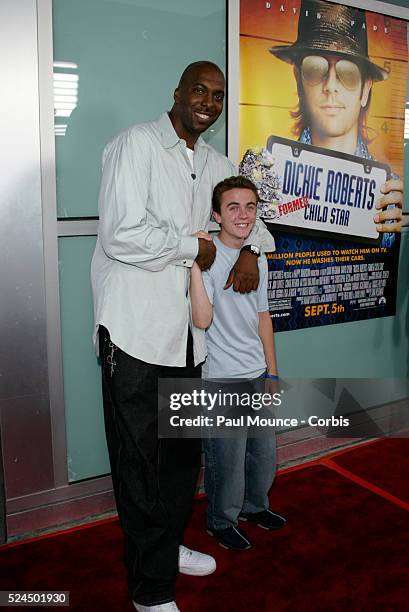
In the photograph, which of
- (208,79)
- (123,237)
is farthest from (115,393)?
(208,79)

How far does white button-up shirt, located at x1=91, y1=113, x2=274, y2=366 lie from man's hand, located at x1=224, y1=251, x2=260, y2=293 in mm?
220

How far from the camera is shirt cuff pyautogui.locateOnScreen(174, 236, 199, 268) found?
2086 millimetres

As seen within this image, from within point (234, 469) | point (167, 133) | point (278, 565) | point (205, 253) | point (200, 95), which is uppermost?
point (200, 95)

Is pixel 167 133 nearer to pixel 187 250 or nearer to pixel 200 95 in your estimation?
pixel 200 95

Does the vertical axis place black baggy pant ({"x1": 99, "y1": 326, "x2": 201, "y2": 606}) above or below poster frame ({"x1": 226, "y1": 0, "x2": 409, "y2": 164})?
below

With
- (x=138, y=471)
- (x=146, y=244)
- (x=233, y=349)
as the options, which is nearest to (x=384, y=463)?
(x=233, y=349)

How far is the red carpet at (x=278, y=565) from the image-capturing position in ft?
7.32

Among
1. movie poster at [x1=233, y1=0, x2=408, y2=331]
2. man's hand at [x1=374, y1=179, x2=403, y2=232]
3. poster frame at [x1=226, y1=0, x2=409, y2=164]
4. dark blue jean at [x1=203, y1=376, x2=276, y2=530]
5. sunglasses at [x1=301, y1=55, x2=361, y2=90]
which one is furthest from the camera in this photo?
man's hand at [x1=374, y1=179, x2=403, y2=232]

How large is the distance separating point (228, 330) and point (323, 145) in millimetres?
1381

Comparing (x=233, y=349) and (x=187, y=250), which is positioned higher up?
(x=187, y=250)

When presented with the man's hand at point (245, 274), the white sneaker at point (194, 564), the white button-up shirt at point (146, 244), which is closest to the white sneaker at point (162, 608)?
the white sneaker at point (194, 564)

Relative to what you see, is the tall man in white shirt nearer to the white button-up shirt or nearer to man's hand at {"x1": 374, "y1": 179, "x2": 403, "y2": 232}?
the white button-up shirt

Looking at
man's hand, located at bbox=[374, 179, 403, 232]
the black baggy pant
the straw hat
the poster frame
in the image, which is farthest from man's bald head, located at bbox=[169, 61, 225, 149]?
man's hand, located at bbox=[374, 179, 403, 232]

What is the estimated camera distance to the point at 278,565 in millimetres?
2443
